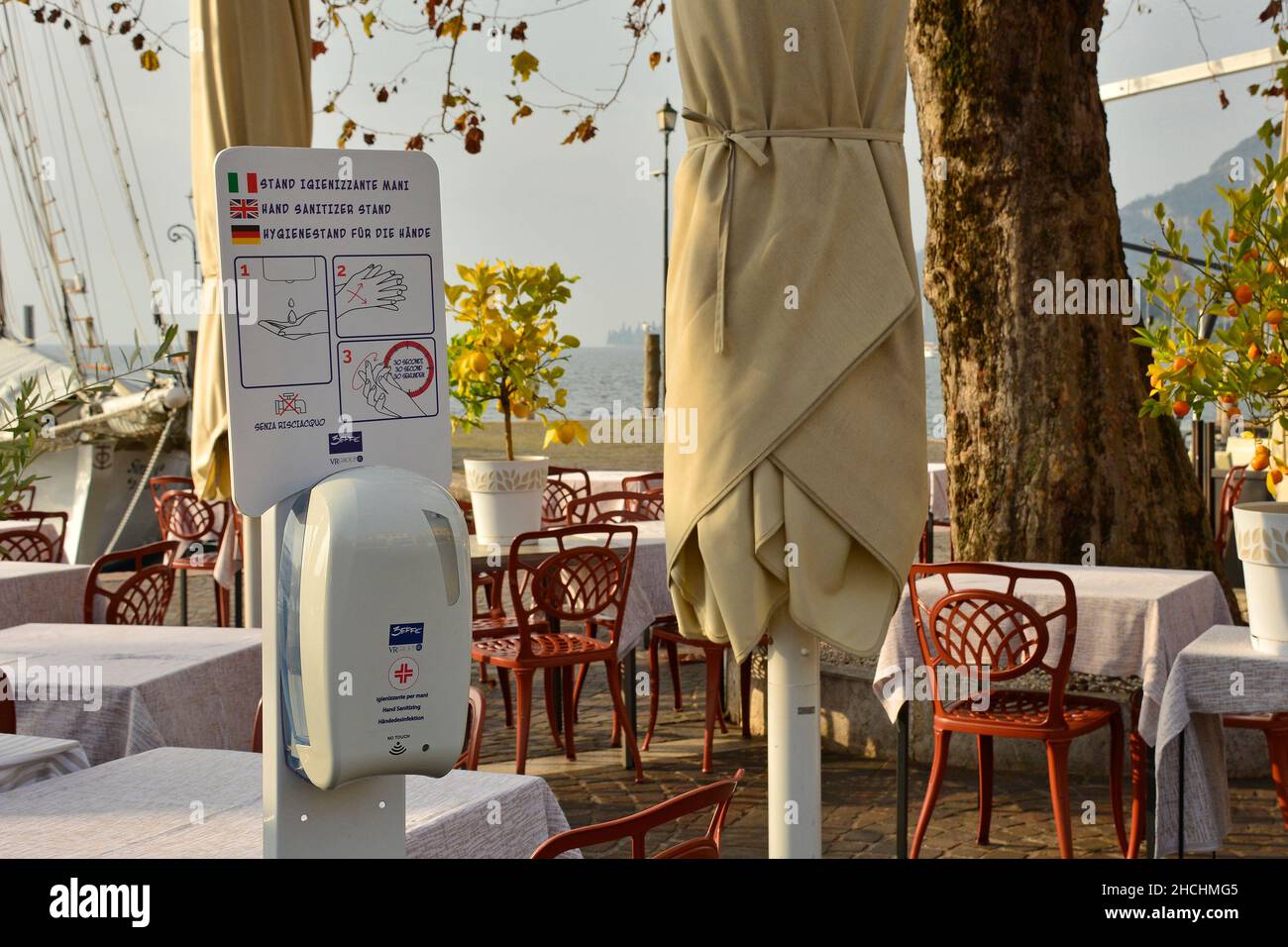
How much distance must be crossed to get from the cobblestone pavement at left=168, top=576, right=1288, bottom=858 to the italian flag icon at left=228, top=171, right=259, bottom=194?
11.9 feet

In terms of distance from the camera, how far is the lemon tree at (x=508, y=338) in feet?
23.4

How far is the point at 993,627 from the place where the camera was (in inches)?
206

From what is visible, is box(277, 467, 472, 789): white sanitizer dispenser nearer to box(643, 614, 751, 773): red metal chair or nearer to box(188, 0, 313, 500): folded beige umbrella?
box(188, 0, 313, 500): folded beige umbrella

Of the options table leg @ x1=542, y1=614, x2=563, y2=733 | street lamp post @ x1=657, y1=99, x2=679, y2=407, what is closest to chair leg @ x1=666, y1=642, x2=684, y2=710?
table leg @ x1=542, y1=614, x2=563, y2=733

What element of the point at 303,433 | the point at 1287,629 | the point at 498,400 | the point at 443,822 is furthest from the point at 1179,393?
the point at 498,400

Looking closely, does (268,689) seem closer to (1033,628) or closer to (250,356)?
(250,356)

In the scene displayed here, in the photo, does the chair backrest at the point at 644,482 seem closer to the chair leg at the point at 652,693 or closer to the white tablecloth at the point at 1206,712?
the chair leg at the point at 652,693

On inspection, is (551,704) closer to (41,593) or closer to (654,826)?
(41,593)

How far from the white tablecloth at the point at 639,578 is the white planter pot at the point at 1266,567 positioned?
290 centimetres

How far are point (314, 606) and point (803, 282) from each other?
5.24ft

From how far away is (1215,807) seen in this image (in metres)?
4.96

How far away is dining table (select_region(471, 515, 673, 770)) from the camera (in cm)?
671

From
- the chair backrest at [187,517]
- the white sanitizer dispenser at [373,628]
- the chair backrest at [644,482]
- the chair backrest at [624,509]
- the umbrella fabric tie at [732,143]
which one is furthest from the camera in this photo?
the chair backrest at [187,517]

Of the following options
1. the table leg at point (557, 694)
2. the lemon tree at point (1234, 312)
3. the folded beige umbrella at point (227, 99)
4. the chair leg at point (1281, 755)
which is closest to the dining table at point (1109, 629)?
the chair leg at point (1281, 755)
